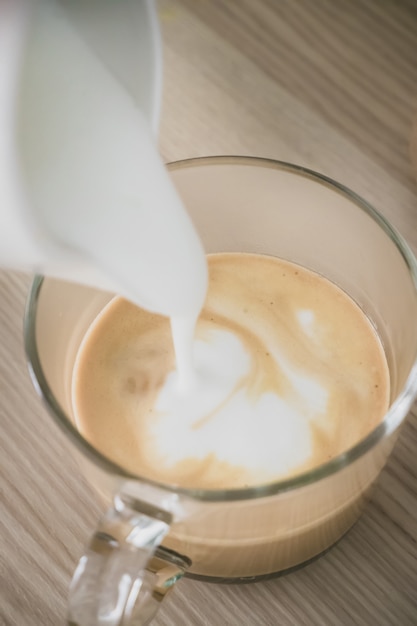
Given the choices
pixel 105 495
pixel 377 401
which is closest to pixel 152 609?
pixel 105 495

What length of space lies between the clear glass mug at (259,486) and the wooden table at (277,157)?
0.12 ft

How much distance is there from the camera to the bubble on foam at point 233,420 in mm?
717

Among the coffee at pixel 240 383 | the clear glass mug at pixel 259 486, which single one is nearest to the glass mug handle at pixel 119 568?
the clear glass mug at pixel 259 486

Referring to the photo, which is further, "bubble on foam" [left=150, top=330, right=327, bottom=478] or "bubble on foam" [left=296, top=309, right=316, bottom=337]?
"bubble on foam" [left=296, top=309, right=316, bottom=337]

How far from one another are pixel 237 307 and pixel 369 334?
5.1 inches

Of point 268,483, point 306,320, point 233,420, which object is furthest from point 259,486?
point 306,320

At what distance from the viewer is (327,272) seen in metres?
0.85

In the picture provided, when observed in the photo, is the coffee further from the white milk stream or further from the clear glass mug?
the white milk stream

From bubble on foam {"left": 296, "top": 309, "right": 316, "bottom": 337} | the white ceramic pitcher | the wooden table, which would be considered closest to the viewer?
the white ceramic pitcher

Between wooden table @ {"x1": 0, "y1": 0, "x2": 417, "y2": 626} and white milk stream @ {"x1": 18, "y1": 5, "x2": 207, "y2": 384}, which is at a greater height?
white milk stream @ {"x1": 18, "y1": 5, "x2": 207, "y2": 384}

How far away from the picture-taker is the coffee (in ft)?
2.37

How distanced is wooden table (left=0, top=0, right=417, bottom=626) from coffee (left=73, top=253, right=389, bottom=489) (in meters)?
0.06

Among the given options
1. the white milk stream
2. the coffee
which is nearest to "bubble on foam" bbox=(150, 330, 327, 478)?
the coffee

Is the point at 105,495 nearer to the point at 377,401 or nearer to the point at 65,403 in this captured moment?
the point at 65,403
